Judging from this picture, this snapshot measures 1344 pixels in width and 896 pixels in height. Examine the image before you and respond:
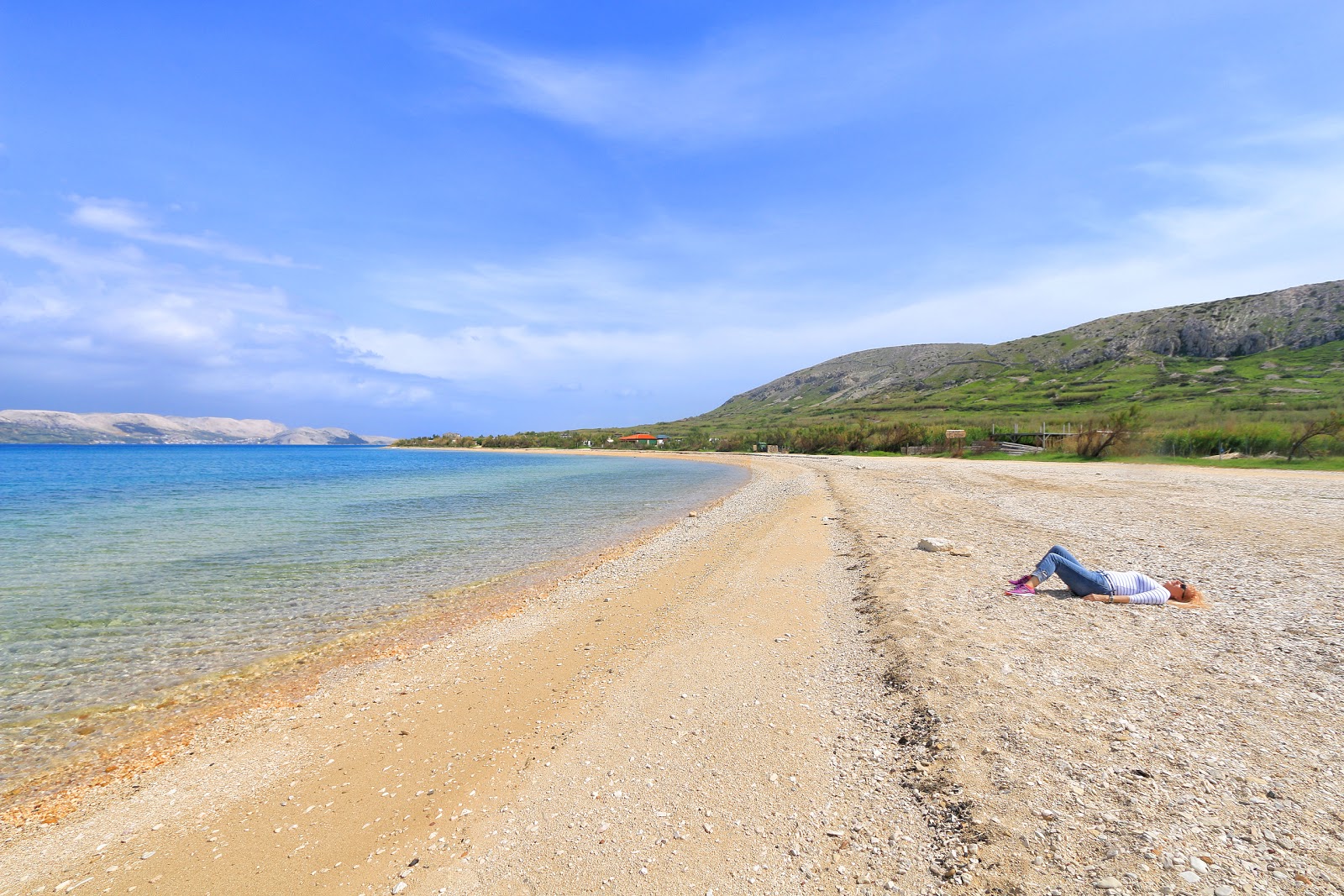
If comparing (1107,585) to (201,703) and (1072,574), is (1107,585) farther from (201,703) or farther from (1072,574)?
(201,703)

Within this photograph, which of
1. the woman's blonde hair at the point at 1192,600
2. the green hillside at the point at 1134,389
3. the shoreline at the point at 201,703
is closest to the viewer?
the shoreline at the point at 201,703

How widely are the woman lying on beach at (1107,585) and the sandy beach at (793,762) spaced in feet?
0.84

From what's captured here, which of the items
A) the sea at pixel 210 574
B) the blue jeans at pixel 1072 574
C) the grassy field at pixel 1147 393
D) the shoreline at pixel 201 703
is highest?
the grassy field at pixel 1147 393

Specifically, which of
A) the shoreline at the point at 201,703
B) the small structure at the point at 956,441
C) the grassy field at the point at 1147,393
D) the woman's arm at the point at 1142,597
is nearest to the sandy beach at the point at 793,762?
the woman's arm at the point at 1142,597

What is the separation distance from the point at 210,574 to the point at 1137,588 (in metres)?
18.1

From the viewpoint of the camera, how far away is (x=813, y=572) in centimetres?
1097

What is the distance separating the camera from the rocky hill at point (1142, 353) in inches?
3639

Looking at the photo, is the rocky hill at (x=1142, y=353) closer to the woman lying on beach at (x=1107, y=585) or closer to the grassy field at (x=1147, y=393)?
the grassy field at (x=1147, y=393)

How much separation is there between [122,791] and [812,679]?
679 cm

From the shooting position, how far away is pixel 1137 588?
788 centimetres

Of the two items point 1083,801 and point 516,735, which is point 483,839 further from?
point 1083,801

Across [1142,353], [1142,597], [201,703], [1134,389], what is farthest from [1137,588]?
[1142,353]

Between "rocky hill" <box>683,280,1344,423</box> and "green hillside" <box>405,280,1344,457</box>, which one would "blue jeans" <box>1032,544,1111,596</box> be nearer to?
"green hillside" <box>405,280,1344,457</box>

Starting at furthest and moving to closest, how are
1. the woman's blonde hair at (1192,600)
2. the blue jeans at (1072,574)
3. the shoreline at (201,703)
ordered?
1. the blue jeans at (1072,574)
2. the woman's blonde hair at (1192,600)
3. the shoreline at (201,703)
